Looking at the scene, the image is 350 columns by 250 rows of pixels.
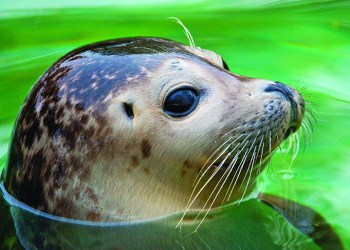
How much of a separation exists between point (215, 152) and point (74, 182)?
640 millimetres

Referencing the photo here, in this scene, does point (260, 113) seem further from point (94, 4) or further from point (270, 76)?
point (94, 4)

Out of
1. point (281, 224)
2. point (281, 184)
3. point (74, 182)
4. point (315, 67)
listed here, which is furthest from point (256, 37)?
point (74, 182)

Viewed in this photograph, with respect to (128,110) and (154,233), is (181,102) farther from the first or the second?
(154,233)

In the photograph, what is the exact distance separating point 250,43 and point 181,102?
9.07 ft

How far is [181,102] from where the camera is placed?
4.26 meters

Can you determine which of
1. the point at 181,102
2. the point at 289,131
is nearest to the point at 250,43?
the point at 289,131

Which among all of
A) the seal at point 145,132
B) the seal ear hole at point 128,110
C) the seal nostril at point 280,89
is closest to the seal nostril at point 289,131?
the seal at point 145,132

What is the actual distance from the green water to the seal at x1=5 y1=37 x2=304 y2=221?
860 mm

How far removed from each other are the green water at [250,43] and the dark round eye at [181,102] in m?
1.02

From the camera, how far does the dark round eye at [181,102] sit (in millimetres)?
4262

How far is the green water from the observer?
543 cm

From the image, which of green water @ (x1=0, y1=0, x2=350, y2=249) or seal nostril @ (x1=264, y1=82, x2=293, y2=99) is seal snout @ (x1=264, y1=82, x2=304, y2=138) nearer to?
seal nostril @ (x1=264, y1=82, x2=293, y2=99)

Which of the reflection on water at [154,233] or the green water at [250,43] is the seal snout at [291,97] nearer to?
the reflection on water at [154,233]

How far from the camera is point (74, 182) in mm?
4344
